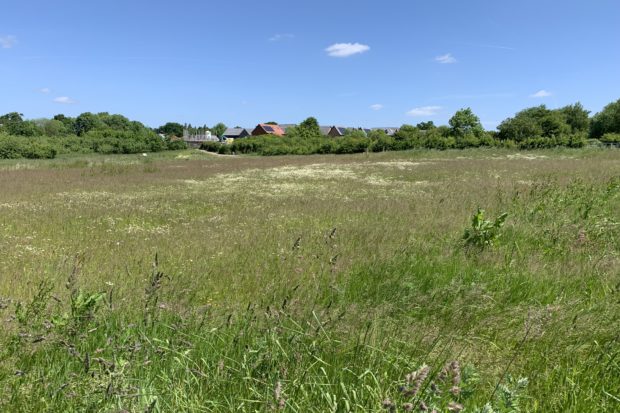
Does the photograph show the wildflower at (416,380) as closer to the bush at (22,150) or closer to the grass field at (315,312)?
the grass field at (315,312)

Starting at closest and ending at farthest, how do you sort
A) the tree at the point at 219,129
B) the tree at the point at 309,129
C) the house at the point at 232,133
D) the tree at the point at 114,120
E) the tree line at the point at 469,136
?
the tree line at the point at 469,136 < the tree at the point at 309,129 < the tree at the point at 114,120 < the house at the point at 232,133 < the tree at the point at 219,129

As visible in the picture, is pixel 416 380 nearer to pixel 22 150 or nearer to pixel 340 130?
pixel 22 150

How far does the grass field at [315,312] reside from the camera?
2.37m

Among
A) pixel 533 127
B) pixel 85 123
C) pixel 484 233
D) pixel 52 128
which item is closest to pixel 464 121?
pixel 533 127

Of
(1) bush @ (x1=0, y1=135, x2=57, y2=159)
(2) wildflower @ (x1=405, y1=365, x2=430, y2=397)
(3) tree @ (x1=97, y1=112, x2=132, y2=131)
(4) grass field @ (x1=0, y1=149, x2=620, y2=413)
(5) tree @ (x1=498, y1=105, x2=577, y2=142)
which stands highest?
(3) tree @ (x1=97, y1=112, x2=132, y2=131)

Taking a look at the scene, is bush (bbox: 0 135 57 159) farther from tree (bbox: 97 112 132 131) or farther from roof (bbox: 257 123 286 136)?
tree (bbox: 97 112 132 131)

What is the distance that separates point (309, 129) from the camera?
11012cm

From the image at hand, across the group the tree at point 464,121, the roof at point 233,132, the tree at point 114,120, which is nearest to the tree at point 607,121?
the tree at point 464,121

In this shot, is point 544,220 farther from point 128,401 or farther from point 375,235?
point 128,401

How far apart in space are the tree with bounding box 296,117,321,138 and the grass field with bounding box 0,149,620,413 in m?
93.6

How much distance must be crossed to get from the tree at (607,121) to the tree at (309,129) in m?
66.9

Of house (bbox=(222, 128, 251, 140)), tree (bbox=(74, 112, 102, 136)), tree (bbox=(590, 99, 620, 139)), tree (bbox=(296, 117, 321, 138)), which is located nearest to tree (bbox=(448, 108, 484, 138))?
tree (bbox=(590, 99, 620, 139))

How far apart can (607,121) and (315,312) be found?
103 m

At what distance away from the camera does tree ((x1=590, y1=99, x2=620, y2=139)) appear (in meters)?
78.4
